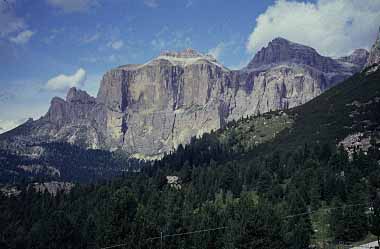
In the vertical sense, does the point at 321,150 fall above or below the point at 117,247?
above

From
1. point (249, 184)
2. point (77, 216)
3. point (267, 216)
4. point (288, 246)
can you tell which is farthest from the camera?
point (249, 184)

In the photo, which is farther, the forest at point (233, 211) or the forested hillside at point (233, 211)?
the forested hillside at point (233, 211)

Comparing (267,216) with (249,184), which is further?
(249,184)

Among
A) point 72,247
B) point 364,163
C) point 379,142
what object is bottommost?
point 72,247

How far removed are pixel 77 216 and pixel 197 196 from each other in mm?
43479

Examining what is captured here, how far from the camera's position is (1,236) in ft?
465

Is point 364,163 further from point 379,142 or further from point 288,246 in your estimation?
point 288,246

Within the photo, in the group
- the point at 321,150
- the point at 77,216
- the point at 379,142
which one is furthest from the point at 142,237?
the point at 379,142

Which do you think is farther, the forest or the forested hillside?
the forested hillside

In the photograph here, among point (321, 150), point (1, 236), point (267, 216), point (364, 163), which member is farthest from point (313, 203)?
point (1, 236)

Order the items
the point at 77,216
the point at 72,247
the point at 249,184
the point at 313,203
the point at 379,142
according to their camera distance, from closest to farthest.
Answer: the point at 313,203 < the point at 72,247 < the point at 77,216 < the point at 249,184 < the point at 379,142

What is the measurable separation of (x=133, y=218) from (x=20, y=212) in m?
135

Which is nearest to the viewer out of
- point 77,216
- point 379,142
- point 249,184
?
point 77,216

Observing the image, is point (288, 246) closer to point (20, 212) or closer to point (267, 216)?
point (267, 216)
